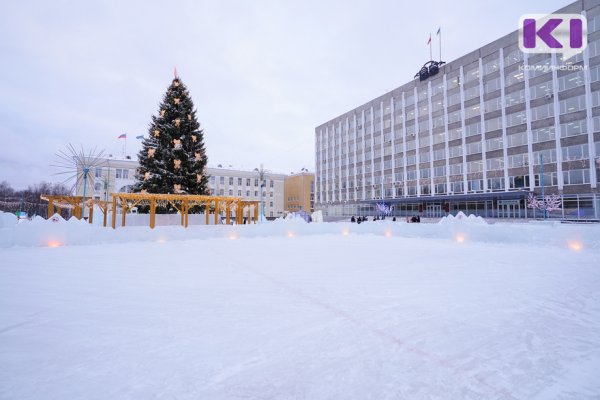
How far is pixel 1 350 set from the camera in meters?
3.28

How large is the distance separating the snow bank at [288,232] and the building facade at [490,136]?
24.1 m

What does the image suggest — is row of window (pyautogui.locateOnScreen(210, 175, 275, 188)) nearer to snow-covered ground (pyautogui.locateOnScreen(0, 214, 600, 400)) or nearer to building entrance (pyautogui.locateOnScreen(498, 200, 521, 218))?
building entrance (pyautogui.locateOnScreen(498, 200, 521, 218))

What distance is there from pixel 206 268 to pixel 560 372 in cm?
756

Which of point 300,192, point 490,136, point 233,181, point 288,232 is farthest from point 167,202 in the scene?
point 300,192

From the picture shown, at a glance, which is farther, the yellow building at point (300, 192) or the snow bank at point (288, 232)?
the yellow building at point (300, 192)

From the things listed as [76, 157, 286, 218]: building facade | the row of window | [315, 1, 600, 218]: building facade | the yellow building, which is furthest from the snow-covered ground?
the yellow building

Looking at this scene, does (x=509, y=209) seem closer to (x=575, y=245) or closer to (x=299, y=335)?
(x=575, y=245)

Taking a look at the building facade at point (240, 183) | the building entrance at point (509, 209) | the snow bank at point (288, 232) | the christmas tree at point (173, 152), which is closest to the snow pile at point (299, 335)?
the snow bank at point (288, 232)

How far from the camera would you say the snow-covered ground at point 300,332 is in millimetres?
2639

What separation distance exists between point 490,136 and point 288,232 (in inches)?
1413

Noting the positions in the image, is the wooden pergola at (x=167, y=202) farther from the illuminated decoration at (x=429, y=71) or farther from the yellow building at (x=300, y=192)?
the yellow building at (x=300, y=192)

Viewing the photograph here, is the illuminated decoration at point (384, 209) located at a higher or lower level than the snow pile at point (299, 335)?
higher

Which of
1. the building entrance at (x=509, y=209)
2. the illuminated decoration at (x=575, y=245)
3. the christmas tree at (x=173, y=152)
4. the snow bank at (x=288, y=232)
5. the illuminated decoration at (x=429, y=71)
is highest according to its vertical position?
the illuminated decoration at (x=429, y=71)

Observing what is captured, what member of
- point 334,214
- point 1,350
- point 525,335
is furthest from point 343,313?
point 334,214
